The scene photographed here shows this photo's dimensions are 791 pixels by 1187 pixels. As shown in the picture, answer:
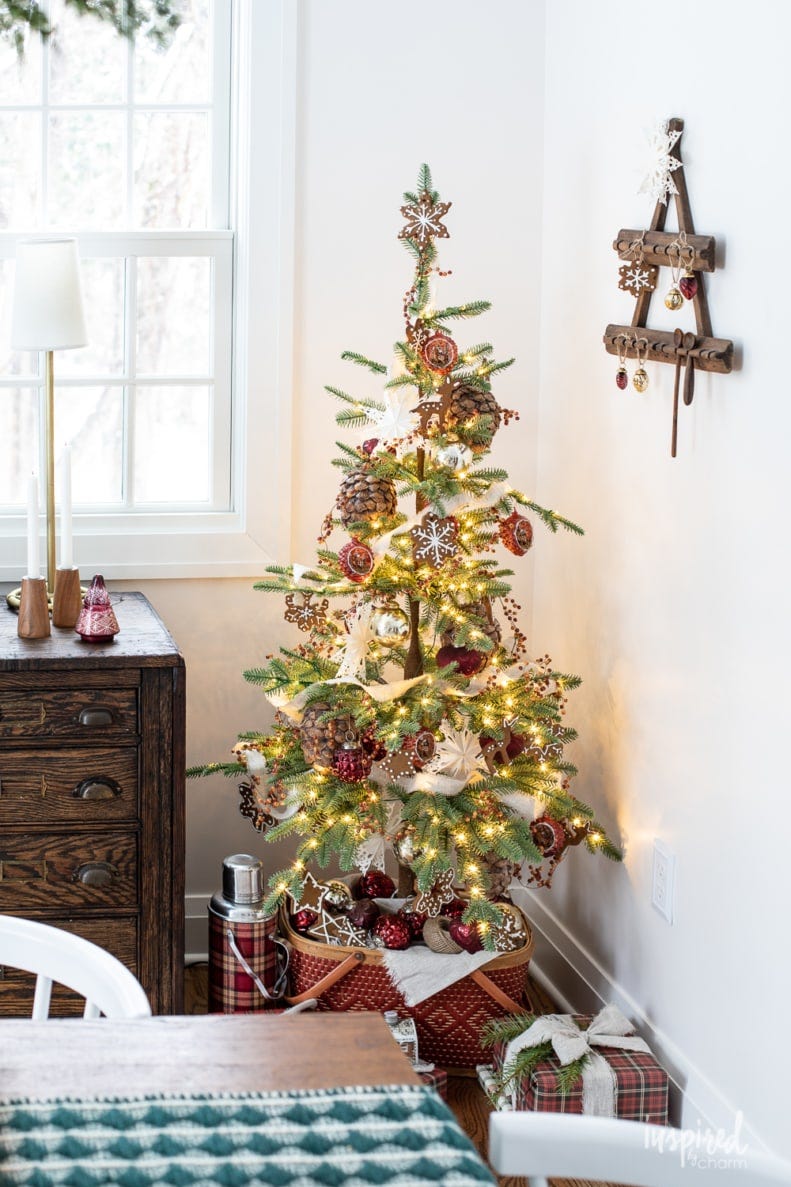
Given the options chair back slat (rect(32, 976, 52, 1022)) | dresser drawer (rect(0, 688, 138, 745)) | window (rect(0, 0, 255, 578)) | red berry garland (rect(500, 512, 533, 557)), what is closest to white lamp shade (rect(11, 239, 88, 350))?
window (rect(0, 0, 255, 578))

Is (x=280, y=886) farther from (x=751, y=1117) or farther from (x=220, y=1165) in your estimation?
(x=220, y=1165)

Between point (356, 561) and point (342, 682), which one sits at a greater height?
point (356, 561)

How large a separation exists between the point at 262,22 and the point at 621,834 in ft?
6.42

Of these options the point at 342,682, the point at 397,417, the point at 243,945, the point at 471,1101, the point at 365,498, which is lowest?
the point at 471,1101

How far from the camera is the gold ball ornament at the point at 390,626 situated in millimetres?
2652

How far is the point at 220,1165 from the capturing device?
91 cm

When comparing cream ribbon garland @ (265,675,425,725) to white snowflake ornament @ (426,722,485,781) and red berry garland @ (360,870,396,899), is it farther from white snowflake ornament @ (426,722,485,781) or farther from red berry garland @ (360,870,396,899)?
red berry garland @ (360,870,396,899)

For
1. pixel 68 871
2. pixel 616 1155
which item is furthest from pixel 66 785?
pixel 616 1155

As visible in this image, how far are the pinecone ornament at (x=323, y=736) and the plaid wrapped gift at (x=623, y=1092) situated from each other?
0.68 metres

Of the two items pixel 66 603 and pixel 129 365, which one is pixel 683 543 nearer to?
pixel 66 603

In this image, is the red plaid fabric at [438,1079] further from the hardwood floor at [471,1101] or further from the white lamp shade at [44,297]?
the white lamp shade at [44,297]

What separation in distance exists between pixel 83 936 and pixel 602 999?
42.3 inches

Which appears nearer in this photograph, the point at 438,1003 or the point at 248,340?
the point at 438,1003

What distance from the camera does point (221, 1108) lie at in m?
0.98
